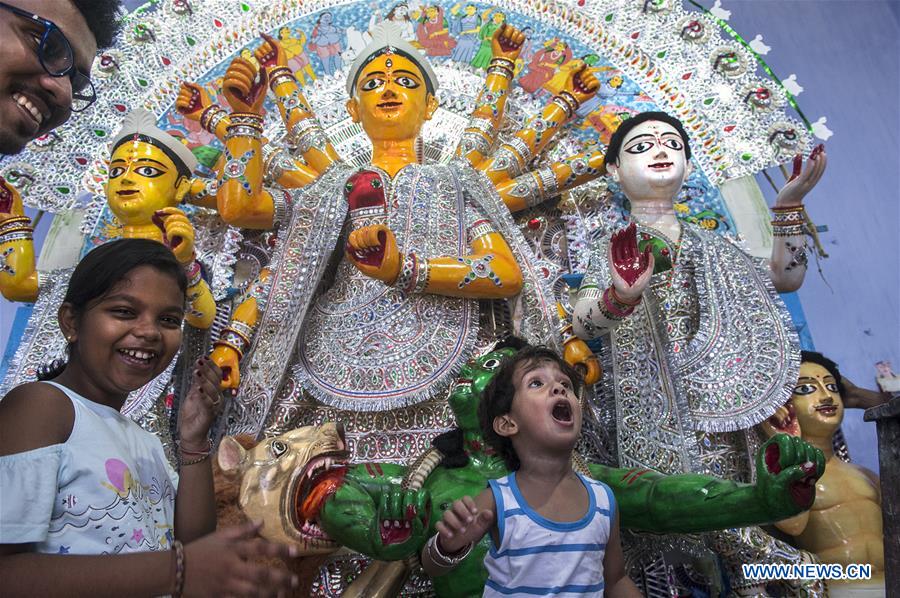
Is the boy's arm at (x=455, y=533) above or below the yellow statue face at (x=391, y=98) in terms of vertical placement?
below

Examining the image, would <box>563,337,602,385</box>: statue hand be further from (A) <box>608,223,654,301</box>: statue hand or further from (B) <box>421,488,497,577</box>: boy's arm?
(B) <box>421,488,497,577</box>: boy's arm

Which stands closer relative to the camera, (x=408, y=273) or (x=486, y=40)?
(x=408, y=273)

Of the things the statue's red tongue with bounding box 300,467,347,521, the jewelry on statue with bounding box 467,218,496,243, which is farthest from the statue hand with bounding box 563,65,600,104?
the statue's red tongue with bounding box 300,467,347,521

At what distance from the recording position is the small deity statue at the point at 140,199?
3037mm

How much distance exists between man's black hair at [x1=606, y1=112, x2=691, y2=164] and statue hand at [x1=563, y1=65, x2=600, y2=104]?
16.8 inches

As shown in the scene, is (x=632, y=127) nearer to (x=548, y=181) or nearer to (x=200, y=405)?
(x=548, y=181)

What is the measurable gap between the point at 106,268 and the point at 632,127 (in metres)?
2.57

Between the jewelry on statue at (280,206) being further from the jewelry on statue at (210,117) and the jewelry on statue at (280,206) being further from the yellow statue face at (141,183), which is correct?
the jewelry on statue at (210,117)

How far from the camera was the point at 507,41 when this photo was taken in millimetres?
3838

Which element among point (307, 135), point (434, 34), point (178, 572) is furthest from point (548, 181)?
point (178, 572)

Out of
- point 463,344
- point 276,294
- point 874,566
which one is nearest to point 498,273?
point 463,344

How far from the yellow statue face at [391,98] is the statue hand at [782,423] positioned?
1.89 m

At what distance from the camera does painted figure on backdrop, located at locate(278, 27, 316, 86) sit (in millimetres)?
4215

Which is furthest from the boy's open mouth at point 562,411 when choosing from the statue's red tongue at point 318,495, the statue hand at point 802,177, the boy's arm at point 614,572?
the statue hand at point 802,177
